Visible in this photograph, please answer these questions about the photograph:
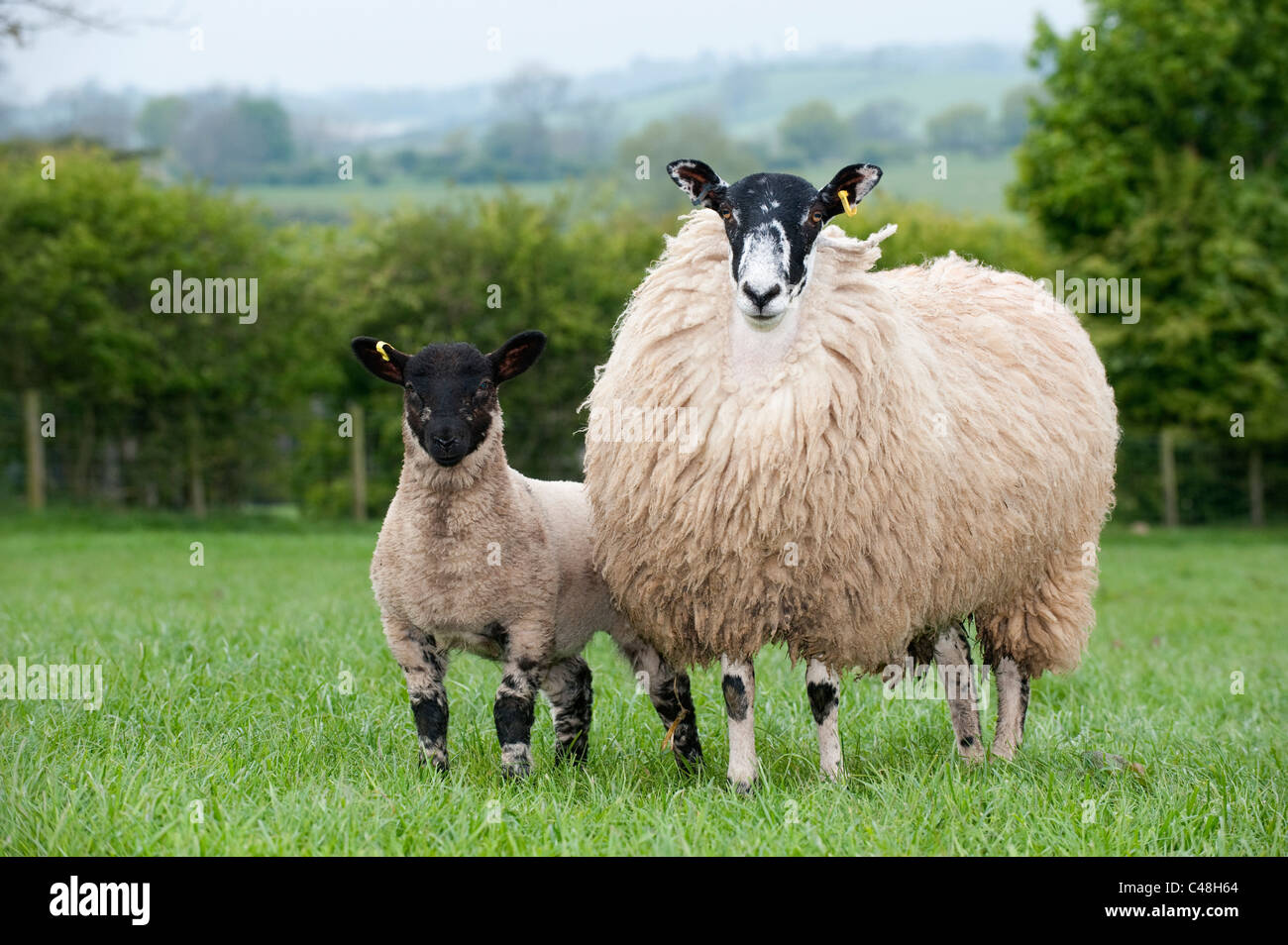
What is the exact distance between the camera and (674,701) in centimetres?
523

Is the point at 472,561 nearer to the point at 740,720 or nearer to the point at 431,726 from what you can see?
the point at 431,726

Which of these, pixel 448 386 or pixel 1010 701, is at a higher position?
pixel 448 386

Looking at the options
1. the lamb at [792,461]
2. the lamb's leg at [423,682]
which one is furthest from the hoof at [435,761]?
the lamb at [792,461]

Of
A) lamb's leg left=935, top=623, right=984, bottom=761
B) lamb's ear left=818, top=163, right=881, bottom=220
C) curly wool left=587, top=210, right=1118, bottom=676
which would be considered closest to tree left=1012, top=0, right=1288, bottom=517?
lamb's leg left=935, top=623, right=984, bottom=761

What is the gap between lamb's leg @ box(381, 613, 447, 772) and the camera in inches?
188

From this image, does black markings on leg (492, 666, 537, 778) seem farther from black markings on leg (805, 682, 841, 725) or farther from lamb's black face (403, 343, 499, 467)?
black markings on leg (805, 682, 841, 725)

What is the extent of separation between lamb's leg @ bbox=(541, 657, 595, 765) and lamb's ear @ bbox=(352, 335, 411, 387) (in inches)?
54.2

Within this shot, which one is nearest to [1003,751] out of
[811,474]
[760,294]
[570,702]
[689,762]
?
[689,762]

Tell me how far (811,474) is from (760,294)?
70 cm

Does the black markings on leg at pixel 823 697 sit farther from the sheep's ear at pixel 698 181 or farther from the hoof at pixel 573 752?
the sheep's ear at pixel 698 181

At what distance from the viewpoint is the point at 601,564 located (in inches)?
196

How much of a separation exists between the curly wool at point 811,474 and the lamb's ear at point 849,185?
18 centimetres

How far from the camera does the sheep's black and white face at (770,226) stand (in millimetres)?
4344
